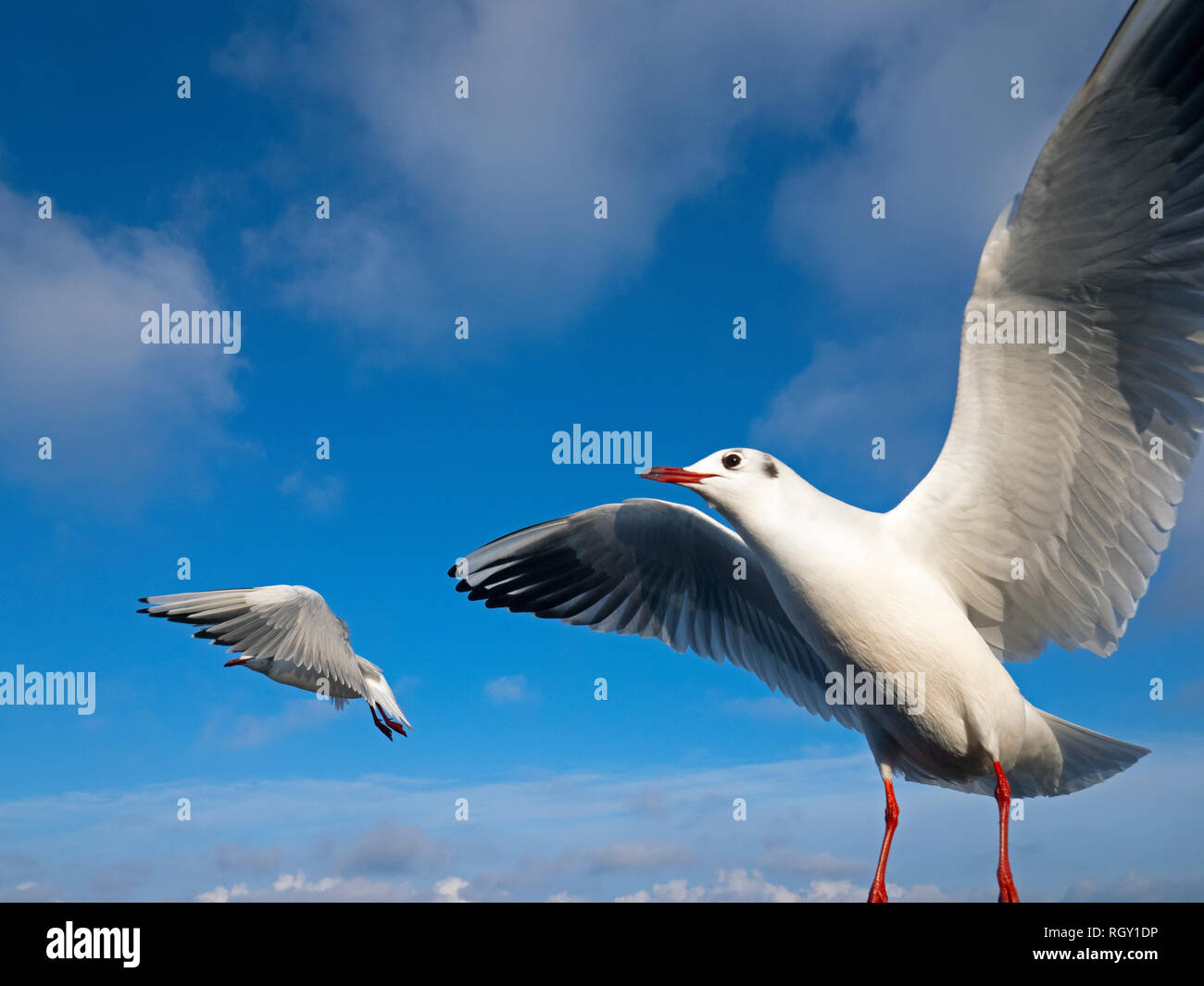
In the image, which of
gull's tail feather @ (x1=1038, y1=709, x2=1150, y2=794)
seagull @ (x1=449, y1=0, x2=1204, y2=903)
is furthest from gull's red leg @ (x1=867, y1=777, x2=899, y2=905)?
gull's tail feather @ (x1=1038, y1=709, x2=1150, y2=794)

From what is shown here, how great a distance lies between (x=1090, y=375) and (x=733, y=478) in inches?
55.7

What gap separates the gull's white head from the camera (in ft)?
10.9

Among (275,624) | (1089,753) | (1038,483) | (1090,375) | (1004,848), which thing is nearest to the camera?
(1004,848)

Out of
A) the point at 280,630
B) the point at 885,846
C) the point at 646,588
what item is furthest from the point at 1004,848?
the point at 280,630

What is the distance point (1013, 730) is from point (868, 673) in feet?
2.14

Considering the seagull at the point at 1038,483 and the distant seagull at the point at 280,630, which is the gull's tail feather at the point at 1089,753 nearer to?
the seagull at the point at 1038,483

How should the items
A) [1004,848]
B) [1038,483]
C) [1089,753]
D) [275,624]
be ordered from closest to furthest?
[1004,848], [1038,483], [1089,753], [275,624]

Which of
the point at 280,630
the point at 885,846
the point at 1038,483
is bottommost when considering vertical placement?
the point at 885,846

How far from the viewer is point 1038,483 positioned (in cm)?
343

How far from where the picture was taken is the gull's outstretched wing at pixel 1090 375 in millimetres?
2898

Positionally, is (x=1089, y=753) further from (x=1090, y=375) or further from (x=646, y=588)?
(x=646, y=588)

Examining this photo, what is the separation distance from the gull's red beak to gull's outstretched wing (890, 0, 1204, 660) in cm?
81
